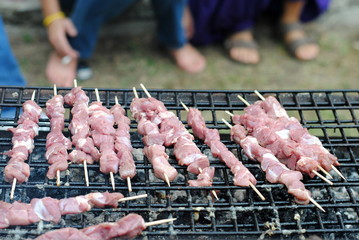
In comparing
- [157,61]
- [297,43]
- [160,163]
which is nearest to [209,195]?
[160,163]

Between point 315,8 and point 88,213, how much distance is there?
4721 millimetres

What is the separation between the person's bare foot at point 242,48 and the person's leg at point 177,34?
40cm

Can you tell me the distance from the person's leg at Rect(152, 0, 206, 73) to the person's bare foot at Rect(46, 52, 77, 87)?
3.76ft

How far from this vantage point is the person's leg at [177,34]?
17.7ft

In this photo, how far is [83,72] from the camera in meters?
5.67

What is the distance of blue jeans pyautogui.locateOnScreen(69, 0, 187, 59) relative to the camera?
5.13 meters

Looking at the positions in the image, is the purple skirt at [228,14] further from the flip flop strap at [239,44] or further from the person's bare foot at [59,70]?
the person's bare foot at [59,70]

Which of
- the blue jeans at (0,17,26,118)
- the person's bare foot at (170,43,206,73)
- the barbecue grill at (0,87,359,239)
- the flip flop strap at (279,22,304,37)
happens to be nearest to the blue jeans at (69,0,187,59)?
the person's bare foot at (170,43,206,73)

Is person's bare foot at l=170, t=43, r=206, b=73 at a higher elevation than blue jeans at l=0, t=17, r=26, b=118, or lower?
higher

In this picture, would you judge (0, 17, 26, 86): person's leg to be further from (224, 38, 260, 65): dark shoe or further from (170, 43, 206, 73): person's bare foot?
(224, 38, 260, 65): dark shoe

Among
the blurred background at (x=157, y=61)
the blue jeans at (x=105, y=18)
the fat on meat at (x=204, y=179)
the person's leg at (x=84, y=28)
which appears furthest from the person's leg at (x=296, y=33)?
the fat on meat at (x=204, y=179)

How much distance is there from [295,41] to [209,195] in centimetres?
398

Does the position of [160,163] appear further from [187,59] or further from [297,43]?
[297,43]

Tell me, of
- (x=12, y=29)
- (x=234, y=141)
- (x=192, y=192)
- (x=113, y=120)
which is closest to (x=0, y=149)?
(x=113, y=120)
